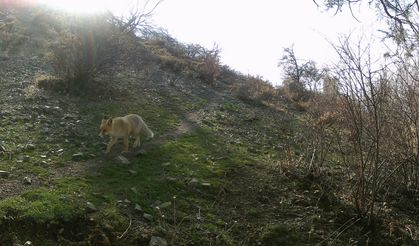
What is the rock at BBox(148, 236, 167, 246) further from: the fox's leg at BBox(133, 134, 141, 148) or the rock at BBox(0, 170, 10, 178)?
the fox's leg at BBox(133, 134, 141, 148)

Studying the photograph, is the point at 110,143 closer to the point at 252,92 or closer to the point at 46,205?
the point at 46,205

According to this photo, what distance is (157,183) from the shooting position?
8.84 metres

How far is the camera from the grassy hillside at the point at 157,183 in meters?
6.95

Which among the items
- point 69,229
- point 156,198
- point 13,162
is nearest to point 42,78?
point 13,162

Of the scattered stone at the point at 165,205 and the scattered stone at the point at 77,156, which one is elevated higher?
the scattered stone at the point at 77,156

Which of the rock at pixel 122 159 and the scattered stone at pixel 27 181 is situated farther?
the rock at pixel 122 159

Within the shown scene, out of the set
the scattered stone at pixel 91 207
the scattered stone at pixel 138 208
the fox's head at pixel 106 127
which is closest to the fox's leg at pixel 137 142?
the fox's head at pixel 106 127

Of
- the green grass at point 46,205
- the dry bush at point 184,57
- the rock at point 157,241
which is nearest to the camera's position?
the green grass at point 46,205

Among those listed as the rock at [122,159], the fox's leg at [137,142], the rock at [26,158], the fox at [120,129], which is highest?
the fox at [120,129]

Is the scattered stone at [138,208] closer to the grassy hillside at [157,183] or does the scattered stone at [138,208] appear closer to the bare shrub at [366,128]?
the grassy hillside at [157,183]

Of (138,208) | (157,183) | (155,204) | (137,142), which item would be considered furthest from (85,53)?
(138,208)

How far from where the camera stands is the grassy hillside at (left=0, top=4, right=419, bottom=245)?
22.8 feet

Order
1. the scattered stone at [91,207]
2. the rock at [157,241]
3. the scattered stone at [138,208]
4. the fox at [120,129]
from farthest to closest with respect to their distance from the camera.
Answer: the fox at [120,129] < the scattered stone at [138,208] < the scattered stone at [91,207] < the rock at [157,241]

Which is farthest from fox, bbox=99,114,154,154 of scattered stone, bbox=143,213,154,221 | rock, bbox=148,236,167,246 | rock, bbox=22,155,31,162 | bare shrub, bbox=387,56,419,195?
bare shrub, bbox=387,56,419,195
